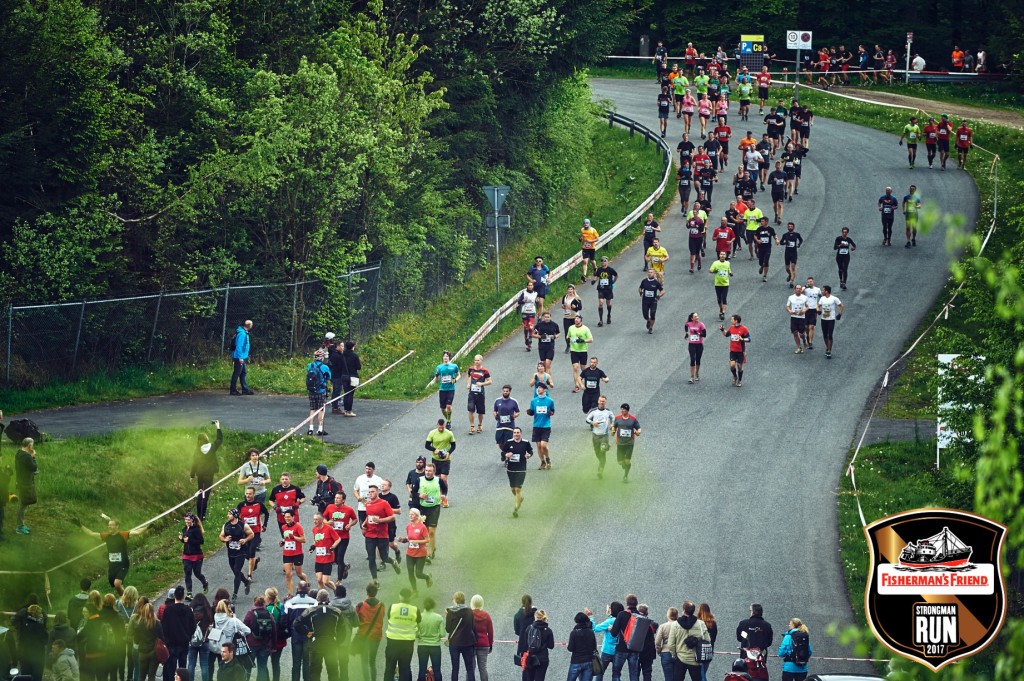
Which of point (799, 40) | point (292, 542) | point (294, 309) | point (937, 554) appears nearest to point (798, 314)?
point (294, 309)

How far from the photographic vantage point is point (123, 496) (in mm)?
25656

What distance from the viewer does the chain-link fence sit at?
30.2 m

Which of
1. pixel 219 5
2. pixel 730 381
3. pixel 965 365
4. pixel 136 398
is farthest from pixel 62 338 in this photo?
pixel 965 365

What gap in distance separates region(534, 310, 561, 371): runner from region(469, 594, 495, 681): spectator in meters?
12.9

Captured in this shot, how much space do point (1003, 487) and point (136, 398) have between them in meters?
25.0

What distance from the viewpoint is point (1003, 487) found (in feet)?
28.5

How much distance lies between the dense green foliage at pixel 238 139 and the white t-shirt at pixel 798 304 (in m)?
9.74

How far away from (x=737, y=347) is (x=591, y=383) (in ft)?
13.0

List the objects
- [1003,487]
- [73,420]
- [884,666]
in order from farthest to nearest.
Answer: [73,420] → [884,666] → [1003,487]

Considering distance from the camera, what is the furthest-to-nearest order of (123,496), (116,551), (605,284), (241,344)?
(605,284)
(241,344)
(123,496)
(116,551)

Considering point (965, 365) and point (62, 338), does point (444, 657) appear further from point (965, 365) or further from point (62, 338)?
point (62, 338)

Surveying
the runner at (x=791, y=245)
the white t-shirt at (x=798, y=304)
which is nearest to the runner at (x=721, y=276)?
the white t-shirt at (x=798, y=304)

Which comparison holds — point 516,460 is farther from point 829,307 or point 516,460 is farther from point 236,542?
point 829,307

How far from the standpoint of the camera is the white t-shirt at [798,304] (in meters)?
32.7
